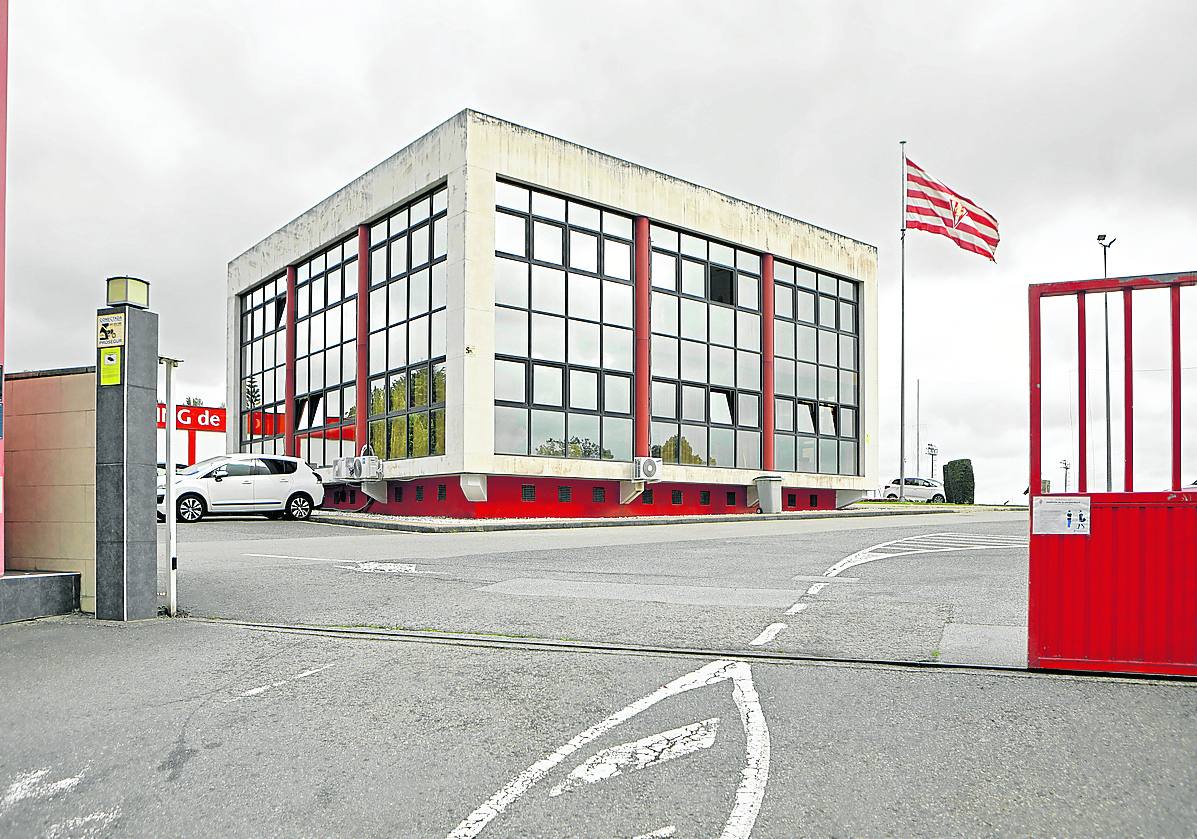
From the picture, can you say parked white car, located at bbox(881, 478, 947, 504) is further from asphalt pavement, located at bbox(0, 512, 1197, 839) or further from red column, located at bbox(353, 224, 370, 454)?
asphalt pavement, located at bbox(0, 512, 1197, 839)

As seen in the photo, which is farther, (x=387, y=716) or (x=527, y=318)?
(x=527, y=318)

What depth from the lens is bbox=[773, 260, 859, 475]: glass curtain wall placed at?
36656 millimetres

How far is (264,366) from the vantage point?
38.7m

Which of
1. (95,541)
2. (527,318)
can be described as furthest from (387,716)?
(527,318)

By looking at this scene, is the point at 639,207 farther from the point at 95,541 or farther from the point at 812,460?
the point at 95,541

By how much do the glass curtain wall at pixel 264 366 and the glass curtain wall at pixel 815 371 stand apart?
17819mm

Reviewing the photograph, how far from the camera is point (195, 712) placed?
590 centimetres

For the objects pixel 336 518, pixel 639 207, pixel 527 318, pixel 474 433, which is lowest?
pixel 336 518

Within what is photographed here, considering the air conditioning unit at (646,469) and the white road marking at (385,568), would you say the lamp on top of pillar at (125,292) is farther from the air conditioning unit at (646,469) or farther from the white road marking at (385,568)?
the air conditioning unit at (646,469)

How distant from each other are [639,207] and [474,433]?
9497 millimetres

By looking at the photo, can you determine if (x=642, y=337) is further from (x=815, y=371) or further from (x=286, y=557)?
(x=286, y=557)

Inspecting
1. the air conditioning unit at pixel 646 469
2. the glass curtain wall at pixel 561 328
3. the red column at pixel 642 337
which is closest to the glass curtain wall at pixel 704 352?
the red column at pixel 642 337

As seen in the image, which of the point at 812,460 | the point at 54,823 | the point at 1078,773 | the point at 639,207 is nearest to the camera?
the point at 54,823

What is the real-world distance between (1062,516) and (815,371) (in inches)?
1248
